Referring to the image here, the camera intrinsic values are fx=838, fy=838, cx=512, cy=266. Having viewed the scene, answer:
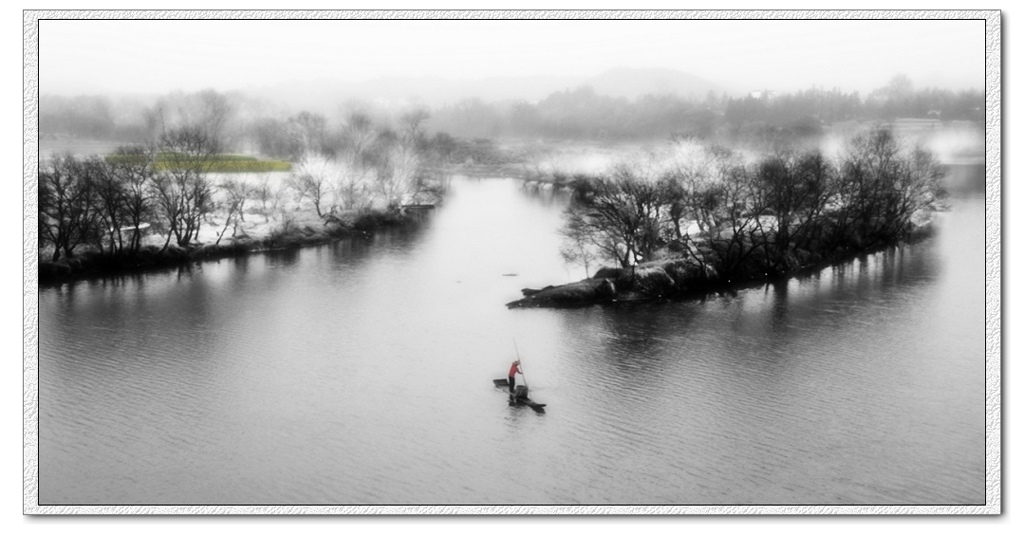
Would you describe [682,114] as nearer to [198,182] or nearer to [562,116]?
[562,116]

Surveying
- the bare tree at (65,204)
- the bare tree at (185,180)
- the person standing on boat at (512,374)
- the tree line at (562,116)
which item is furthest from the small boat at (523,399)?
the bare tree at (65,204)

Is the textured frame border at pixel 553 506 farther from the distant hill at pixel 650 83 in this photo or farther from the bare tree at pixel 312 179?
the bare tree at pixel 312 179

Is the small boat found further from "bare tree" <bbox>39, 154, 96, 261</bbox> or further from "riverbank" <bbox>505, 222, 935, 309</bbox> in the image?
"bare tree" <bbox>39, 154, 96, 261</bbox>

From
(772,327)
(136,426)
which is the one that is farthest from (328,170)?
(772,327)

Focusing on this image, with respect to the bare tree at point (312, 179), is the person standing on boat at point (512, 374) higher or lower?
lower

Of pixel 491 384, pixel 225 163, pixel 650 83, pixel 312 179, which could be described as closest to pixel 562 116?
pixel 650 83

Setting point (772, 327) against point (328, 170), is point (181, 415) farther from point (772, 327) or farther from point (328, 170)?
point (772, 327)

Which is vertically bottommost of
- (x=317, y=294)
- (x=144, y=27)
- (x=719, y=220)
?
(x=317, y=294)
